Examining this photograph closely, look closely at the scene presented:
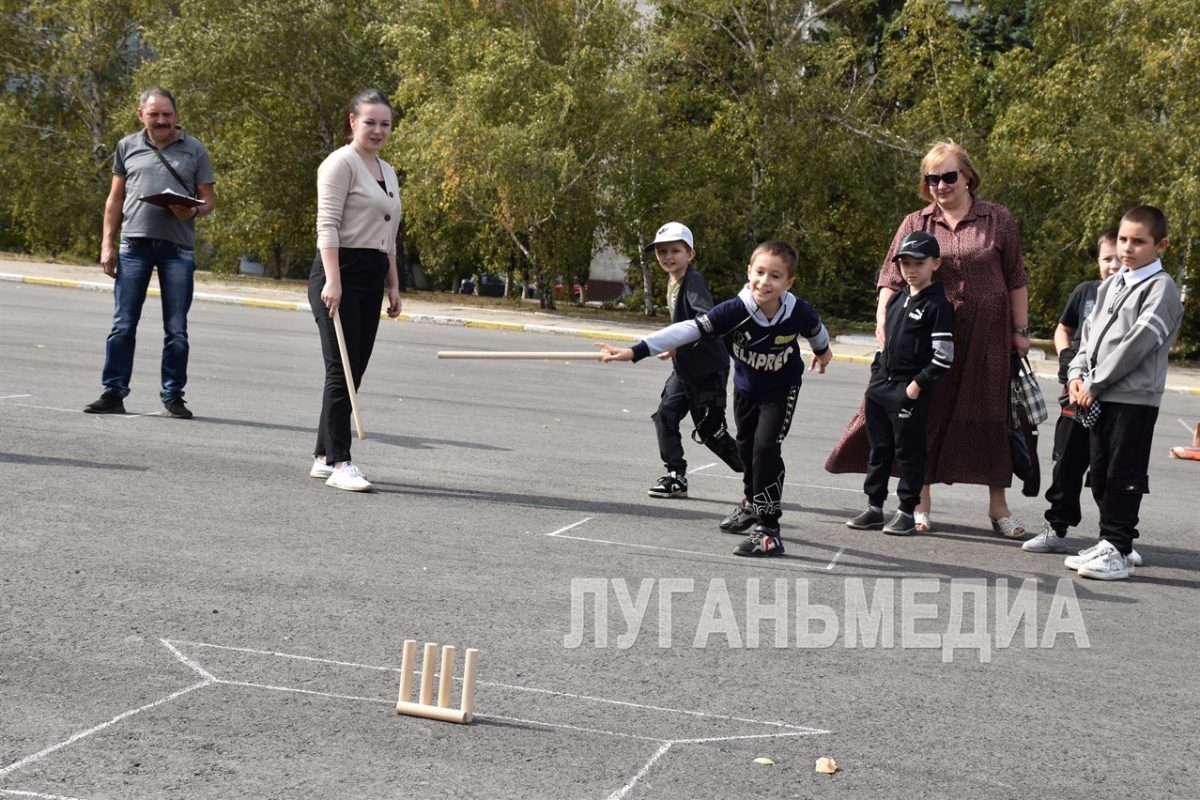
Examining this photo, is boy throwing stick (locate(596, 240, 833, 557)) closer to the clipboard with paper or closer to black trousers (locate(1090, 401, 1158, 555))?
black trousers (locate(1090, 401, 1158, 555))

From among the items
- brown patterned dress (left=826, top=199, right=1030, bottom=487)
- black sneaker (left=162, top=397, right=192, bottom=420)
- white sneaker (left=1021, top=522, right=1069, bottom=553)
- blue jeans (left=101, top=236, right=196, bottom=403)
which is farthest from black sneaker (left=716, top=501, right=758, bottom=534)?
blue jeans (left=101, top=236, right=196, bottom=403)

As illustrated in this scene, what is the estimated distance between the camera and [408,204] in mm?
28672

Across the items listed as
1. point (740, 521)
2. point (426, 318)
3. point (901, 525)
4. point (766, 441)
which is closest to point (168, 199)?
point (740, 521)

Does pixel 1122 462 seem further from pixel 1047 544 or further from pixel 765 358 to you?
pixel 765 358

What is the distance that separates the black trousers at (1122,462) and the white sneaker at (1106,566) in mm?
45

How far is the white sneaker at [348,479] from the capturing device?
7629 millimetres

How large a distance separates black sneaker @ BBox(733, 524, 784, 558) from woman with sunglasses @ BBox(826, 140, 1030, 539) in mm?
1287

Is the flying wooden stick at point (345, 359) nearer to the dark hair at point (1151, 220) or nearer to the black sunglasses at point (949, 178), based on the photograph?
the black sunglasses at point (949, 178)

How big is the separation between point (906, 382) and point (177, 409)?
17.4 ft

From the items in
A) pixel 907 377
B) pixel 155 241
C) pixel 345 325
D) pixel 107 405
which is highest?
pixel 155 241

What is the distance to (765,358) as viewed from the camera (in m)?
6.78

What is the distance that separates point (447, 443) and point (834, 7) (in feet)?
75.7

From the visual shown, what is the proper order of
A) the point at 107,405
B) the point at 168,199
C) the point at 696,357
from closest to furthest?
the point at 696,357, the point at 168,199, the point at 107,405

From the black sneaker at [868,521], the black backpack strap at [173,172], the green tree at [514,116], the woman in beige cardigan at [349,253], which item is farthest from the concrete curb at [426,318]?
the woman in beige cardigan at [349,253]
